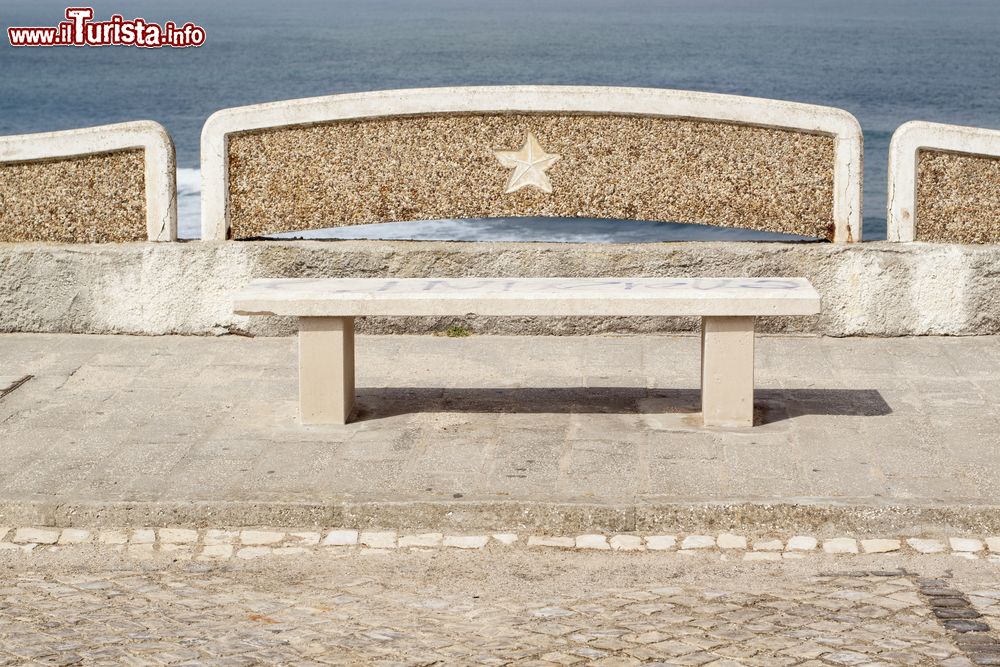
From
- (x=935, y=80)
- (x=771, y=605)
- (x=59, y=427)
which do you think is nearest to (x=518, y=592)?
(x=771, y=605)

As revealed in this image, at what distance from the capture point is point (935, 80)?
50906 millimetres

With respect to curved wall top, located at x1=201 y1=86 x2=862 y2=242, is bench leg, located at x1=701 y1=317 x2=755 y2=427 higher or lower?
lower

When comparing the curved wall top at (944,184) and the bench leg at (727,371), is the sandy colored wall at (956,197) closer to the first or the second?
the curved wall top at (944,184)

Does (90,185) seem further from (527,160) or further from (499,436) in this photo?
(499,436)

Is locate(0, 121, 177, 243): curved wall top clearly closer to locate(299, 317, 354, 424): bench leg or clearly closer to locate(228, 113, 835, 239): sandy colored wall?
locate(228, 113, 835, 239): sandy colored wall

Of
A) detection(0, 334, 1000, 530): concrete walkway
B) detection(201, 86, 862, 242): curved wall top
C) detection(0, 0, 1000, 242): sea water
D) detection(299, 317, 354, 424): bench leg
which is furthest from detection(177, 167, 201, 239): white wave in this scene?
detection(299, 317, 354, 424): bench leg

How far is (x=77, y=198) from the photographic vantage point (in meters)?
9.13

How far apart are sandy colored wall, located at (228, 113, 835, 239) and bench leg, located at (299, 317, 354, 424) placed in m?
1.94

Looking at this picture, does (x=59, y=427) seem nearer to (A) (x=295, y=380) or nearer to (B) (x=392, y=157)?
(A) (x=295, y=380)

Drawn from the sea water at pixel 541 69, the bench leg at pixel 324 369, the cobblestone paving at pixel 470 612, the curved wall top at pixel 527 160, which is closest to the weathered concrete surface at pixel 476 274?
the curved wall top at pixel 527 160

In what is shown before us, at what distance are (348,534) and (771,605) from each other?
6.17 feet

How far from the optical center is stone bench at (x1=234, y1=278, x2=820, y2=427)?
707 centimetres

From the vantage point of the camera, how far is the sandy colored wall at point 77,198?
9070 millimetres

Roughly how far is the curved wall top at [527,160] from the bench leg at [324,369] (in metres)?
1.95
